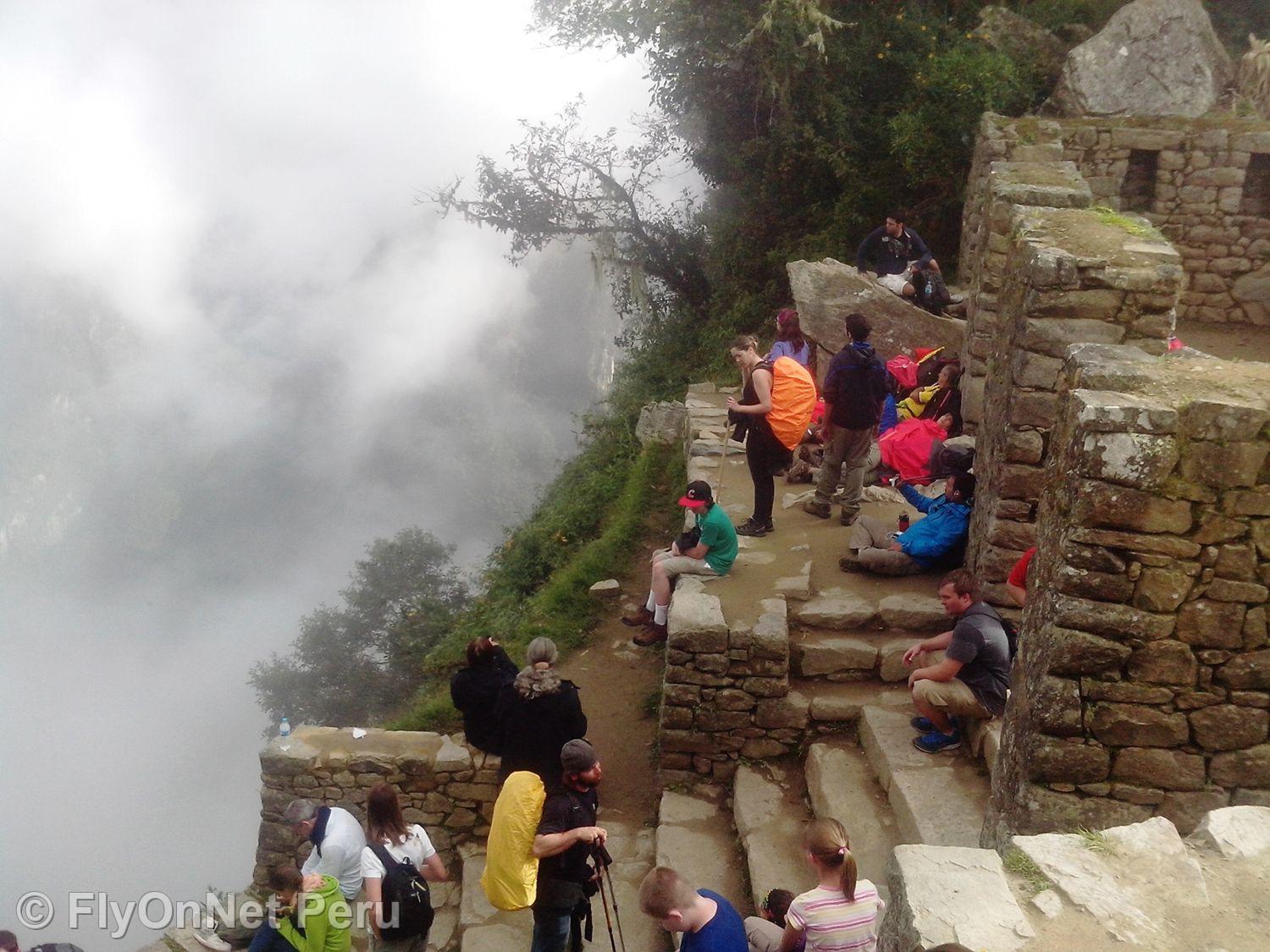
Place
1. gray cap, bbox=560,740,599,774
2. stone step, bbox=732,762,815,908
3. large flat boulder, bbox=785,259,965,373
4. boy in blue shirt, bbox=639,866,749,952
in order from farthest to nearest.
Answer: large flat boulder, bbox=785,259,965,373 → stone step, bbox=732,762,815,908 → gray cap, bbox=560,740,599,774 → boy in blue shirt, bbox=639,866,749,952

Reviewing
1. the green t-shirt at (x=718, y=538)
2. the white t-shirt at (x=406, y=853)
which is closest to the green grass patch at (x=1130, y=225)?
the green t-shirt at (x=718, y=538)

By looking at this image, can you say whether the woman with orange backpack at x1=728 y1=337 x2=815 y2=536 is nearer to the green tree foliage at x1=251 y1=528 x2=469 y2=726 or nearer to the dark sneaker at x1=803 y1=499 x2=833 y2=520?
the dark sneaker at x1=803 y1=499 x2=833 y2=520

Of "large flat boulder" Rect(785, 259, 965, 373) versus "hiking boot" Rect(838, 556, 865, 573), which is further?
"large flat boulder" Rect(785, 259, 965, 373)

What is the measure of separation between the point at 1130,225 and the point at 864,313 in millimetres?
4376

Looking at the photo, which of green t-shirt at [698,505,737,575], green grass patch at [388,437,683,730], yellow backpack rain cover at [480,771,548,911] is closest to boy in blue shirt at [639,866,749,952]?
yellow backpack rain cover at [480,771,548,911]

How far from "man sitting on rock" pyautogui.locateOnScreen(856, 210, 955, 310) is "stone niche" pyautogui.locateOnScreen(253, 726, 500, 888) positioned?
6.76 meters

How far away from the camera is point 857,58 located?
13.4 m

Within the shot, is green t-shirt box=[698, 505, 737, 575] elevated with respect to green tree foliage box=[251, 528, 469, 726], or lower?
elevated

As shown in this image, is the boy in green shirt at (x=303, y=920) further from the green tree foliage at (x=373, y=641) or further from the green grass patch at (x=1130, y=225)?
the green tree foliage at (x=373, y=641)

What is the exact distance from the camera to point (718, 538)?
6891 millimetres

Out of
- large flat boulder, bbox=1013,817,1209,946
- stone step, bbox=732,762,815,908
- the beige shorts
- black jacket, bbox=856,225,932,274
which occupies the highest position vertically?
black jacket, bbox=856,225,932,274

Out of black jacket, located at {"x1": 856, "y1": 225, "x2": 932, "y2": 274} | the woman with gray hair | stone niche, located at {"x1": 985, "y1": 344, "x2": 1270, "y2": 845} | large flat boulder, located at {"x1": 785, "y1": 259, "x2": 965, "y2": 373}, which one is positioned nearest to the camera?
stone niche, located at {"x1": 985, "y1": 344, "x2": 1270, "y2": 845}

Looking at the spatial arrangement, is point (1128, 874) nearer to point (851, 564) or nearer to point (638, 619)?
point (851, 564)

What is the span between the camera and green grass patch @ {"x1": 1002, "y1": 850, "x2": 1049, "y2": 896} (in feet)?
8.74
